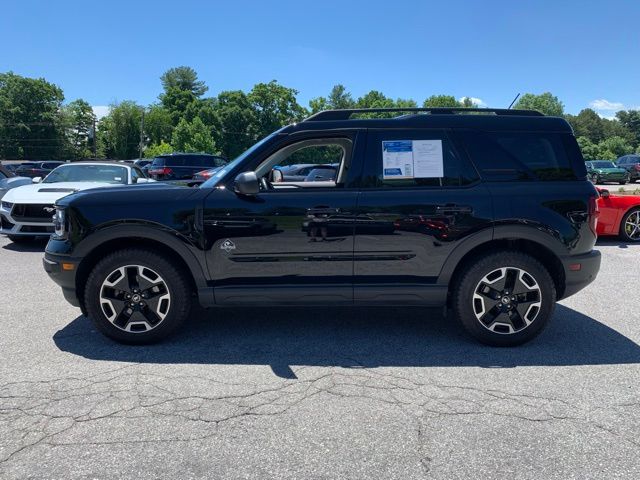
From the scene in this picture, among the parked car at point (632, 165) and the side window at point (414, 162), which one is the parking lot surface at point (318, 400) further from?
the parked car at point (632, 165)

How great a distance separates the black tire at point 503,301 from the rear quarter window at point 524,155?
27.4 inches

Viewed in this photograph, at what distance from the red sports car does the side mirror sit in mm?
7977

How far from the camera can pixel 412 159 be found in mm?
4039

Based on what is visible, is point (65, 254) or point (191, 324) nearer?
point (65, 254)

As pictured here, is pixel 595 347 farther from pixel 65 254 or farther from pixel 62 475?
pixel 65 254

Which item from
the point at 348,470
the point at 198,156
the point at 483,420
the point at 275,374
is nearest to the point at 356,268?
the point at 275,374

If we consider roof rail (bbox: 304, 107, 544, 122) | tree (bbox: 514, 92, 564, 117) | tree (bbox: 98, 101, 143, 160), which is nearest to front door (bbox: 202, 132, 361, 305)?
roof rail (bbox: 304, 107, 544, 122)

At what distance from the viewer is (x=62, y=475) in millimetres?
2398

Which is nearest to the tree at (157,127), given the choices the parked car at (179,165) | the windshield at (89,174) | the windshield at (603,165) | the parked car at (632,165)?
the parked car at (179,165)

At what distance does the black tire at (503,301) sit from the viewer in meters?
4.00

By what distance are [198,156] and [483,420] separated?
20.3 meters

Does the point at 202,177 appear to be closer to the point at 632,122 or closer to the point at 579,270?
the point at 579,270

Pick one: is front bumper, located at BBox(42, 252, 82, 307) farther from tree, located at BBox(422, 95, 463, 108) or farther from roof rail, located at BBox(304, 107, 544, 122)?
tree, located at BBox(422, 95, 463, 108)

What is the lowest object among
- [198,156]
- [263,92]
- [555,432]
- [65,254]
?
[555,432]
